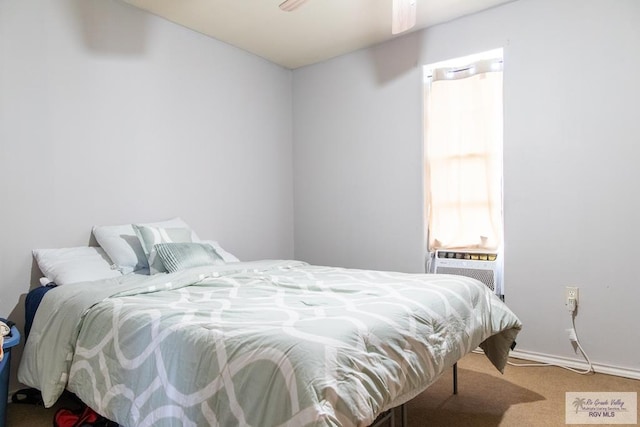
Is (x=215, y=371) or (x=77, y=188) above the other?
(x=77, y=188)

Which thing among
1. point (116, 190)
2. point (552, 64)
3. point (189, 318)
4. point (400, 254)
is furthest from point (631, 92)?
point (116, 190)

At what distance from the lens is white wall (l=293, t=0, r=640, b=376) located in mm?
2492

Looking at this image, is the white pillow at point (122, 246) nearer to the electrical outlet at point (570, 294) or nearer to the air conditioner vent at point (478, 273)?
the air conditioner vent at point (478, 273)

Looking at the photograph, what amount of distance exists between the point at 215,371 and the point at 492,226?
2411 millimetres

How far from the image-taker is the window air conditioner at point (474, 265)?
2.98 m

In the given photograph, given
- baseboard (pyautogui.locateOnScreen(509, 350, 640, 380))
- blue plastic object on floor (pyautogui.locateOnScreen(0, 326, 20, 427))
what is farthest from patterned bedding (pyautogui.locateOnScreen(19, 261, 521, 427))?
baseboard (pyautogui.locateOnScreen(509, 350, 640, 380))

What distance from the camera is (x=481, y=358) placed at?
2.85 metres

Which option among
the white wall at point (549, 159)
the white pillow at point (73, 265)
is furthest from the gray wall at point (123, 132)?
the white wall at point (549, 159)

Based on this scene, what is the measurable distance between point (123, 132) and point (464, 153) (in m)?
2.43

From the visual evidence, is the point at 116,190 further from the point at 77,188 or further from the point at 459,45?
the point at 459,45

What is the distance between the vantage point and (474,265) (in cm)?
305

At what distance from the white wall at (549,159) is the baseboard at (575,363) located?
2 centimetres

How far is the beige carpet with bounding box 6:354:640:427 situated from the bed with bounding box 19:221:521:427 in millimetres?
208

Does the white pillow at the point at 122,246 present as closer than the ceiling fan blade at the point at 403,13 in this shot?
No
